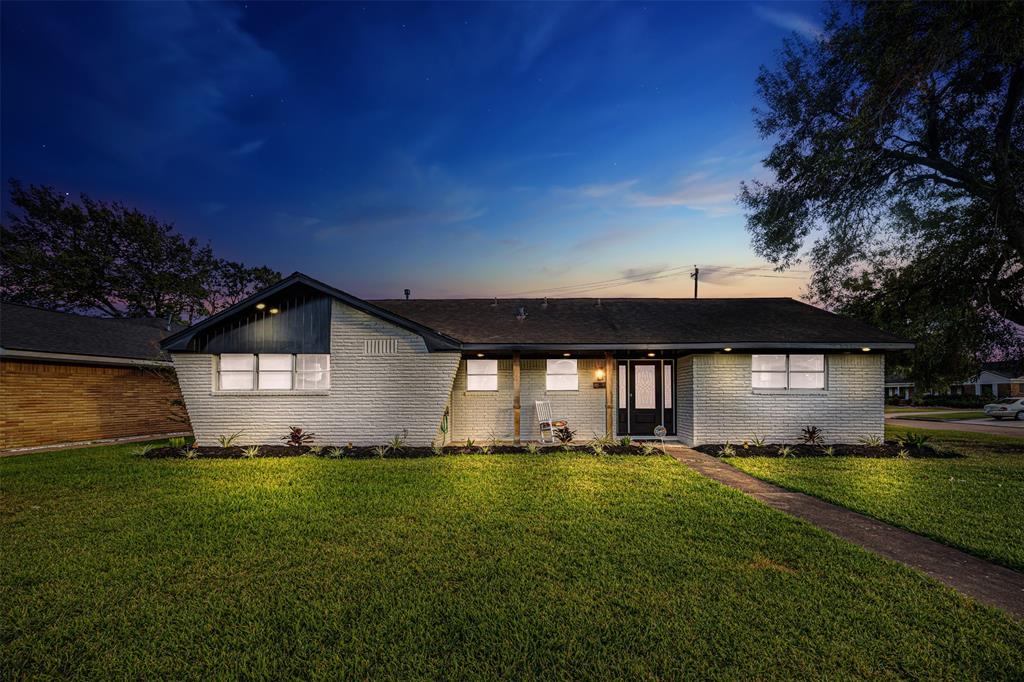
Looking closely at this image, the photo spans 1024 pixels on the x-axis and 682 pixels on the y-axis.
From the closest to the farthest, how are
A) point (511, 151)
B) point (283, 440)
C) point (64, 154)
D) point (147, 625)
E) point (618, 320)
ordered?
point (147, 625) → point (283, 440) → point (618, 320) → point (511, 151) → point (64, 154)

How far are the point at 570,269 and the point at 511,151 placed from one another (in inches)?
321

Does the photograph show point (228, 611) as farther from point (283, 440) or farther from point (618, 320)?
point (618, 320)

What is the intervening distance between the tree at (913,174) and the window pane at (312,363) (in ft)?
46.5

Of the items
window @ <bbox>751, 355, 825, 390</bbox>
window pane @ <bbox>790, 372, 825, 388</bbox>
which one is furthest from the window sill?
window pane @ <bbox>790, 372, 825, 388</bbox>

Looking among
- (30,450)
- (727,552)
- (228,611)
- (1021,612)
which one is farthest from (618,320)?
(30,450)

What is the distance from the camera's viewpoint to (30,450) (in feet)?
39.0

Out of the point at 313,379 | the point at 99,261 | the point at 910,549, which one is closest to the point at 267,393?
the point at 313,379

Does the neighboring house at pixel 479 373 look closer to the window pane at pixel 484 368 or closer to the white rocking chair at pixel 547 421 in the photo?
the window pane at pixel 484 368

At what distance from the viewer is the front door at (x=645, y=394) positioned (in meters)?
13.4

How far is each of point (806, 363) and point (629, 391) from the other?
15.5 ft

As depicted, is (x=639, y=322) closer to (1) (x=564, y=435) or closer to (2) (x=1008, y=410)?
(1) (x=564, y=435)

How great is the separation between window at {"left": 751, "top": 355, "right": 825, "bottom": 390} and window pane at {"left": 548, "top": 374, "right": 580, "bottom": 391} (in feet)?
15.7

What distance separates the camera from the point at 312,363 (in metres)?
11.8

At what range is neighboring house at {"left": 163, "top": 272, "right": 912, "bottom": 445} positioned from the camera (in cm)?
1137
